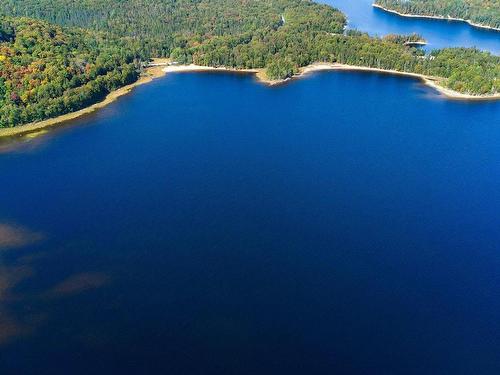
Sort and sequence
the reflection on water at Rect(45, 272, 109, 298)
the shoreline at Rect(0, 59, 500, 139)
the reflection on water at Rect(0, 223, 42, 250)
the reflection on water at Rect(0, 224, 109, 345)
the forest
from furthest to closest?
the forest
the shoreline at Rect(0, 59, 500, 139)
the reflection on water at Rect(0, 223, 42, 250)
the reflection on water at Rect(45, 272, 109, 298)
the reflection on water at Rect(0, 224, 109, 345)

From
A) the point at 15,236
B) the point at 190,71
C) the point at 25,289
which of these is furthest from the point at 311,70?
the point at 25,289

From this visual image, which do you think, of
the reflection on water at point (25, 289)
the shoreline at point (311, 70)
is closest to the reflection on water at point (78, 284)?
the reflection on water at point (25, 289)

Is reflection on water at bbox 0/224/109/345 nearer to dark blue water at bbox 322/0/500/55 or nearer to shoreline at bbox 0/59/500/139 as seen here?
shoreline at bbox 0/59/500/139

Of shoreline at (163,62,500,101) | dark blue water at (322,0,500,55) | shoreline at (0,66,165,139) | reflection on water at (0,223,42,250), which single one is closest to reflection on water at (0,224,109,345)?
reflection on water at (0,223,42,250)

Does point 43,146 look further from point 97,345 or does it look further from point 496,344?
point 496,344

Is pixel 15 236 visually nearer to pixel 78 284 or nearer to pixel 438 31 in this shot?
pixel 78 284

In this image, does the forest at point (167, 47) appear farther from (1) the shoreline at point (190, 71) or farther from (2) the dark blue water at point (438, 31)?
(2) the dark blue water at point (438, 31)
